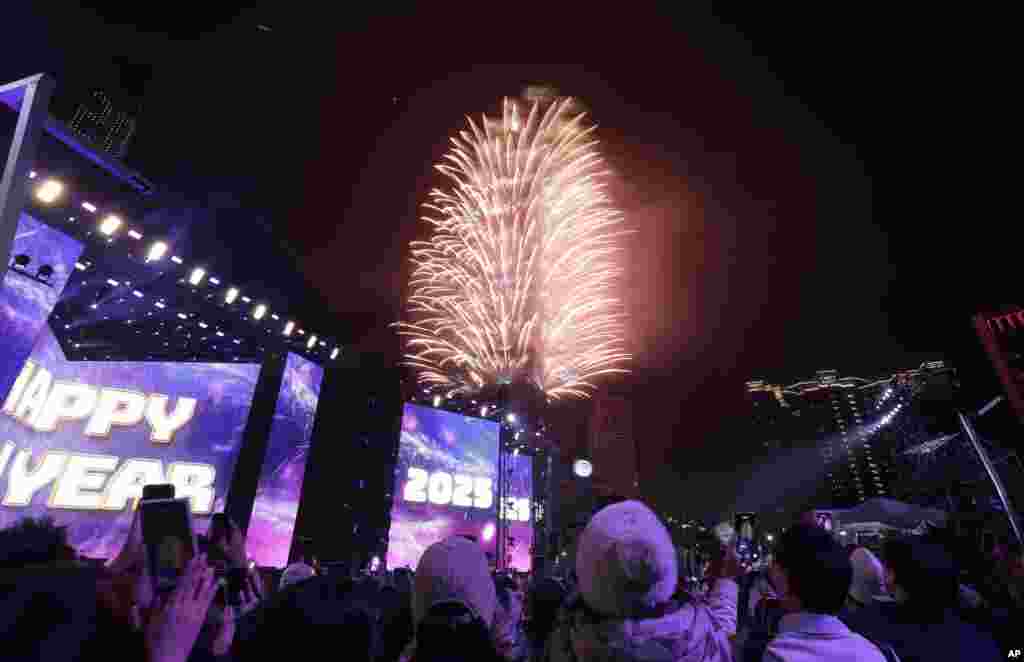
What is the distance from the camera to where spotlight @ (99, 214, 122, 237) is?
970 cm

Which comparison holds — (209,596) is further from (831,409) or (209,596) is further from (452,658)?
(831,409)

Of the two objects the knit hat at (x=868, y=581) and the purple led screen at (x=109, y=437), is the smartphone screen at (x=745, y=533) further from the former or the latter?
the purple led screen at (x=109, y=437)

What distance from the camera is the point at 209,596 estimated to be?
1710 millimetres

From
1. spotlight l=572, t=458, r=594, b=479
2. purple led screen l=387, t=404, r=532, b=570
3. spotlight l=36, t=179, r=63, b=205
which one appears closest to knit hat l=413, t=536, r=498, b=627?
spotlight l=572, t=458, r=594, b=479

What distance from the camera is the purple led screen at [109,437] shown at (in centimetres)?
1002

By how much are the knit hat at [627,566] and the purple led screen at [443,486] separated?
1514 cm

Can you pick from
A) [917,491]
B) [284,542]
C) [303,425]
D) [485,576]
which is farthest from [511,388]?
[917,491]

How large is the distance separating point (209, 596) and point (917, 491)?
77.8ft

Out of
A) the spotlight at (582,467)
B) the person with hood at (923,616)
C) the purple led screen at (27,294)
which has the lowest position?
the person with hood at (923,616)

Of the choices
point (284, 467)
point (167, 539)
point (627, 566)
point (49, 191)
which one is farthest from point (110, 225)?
point (627, 566)

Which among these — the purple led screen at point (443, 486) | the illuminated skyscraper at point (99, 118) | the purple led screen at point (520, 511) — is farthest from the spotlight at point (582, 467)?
the illuminated skyscraper at point (99, 118)

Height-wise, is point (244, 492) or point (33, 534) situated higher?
point (244, 492)

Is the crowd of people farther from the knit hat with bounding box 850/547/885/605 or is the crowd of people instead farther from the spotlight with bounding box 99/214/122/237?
the spotlight with bounding box 99/214/122/237

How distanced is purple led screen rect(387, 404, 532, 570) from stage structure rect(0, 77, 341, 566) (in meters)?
3.53
